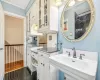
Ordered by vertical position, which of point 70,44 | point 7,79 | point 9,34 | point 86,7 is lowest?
point 7,79

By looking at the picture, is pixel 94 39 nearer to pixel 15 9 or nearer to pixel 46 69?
pixel 46 69

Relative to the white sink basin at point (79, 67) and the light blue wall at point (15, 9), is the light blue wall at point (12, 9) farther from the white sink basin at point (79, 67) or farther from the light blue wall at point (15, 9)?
the white sink basin at point (79, 67)

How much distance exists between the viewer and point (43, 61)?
155 cm

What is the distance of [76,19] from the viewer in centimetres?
130

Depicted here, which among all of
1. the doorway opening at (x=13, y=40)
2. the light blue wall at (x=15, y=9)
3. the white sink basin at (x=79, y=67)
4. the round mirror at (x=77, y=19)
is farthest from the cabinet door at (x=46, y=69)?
the doorway opening at (x=13, y=40)

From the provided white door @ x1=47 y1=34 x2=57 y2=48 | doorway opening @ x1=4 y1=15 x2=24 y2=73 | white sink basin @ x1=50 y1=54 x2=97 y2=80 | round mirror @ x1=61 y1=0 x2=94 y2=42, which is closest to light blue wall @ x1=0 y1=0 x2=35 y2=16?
doorway opening @ x1=4 y1=15 x2=24 y2=73

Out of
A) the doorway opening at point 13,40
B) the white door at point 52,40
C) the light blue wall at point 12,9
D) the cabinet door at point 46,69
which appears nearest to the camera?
the cabinet door at point 46,69

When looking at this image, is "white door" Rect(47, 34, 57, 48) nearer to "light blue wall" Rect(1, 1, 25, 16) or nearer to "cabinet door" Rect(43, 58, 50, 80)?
"cabinet door" Rect(43, 58, 50, 80)

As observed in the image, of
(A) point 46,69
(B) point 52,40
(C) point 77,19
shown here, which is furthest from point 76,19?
(A) point 46,69

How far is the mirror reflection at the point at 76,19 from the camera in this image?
116 centimetres

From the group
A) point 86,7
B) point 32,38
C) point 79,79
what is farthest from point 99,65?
point 32,38

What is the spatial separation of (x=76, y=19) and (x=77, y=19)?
2 cm

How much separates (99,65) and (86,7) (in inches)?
36.0

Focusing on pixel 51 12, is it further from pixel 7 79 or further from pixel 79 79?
pixel 7 79
